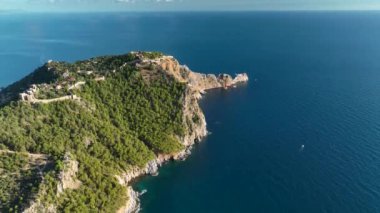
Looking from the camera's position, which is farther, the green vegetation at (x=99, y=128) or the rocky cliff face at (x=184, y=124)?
the rocky cliff face at (x=184, y=124)

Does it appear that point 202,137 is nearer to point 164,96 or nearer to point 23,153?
point 164,96

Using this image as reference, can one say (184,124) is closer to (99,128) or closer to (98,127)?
(99,128)

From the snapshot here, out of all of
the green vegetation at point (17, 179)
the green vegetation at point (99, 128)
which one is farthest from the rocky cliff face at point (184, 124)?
the green vegetation at point (17, 179)

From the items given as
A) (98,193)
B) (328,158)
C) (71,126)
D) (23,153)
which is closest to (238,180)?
(328,158)

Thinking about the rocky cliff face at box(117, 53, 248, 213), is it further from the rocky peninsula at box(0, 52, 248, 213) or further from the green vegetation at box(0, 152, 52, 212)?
the green vegetation at box(0, 152, 52, 212)

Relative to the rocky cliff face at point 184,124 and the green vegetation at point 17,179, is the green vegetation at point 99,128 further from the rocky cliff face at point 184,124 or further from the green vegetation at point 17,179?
the rocky cliff face at point 184,124

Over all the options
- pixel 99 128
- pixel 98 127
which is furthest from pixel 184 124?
pixel 98 127
